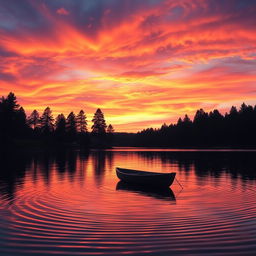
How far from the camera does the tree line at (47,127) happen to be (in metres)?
104

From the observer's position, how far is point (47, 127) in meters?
152

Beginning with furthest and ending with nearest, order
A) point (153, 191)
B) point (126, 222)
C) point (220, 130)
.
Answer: point (220, 130)
point (153, 191)
point (126, 222)

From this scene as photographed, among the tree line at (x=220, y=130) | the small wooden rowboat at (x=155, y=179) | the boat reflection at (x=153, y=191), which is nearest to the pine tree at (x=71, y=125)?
the tree line at (x=220, y=130)

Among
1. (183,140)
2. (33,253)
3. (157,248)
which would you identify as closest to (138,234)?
(157,248)

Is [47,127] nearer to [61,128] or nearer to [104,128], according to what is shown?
[61,128]

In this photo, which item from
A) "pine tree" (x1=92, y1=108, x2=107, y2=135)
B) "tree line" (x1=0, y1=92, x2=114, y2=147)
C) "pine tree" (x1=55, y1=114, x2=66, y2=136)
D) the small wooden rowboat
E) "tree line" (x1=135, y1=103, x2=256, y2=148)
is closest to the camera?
the small wooden rowboat

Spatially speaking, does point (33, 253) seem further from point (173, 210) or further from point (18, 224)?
point (173, 210)

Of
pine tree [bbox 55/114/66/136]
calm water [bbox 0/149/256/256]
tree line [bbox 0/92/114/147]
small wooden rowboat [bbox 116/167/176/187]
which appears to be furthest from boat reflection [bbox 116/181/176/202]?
pine tree [bbox 55/114/66/136]

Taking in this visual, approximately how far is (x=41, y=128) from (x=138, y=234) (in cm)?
15103

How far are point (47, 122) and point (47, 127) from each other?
2830 millimetres

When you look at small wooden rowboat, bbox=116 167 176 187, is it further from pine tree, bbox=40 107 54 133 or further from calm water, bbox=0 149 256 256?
pine tree, bbox=40 107 54 133

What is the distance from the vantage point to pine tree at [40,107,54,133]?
15212 cm

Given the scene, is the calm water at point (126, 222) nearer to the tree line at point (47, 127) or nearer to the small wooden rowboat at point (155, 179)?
the small wooden rowboat at point (155, 179)

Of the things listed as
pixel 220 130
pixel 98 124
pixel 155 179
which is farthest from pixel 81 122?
pixel 155 179
